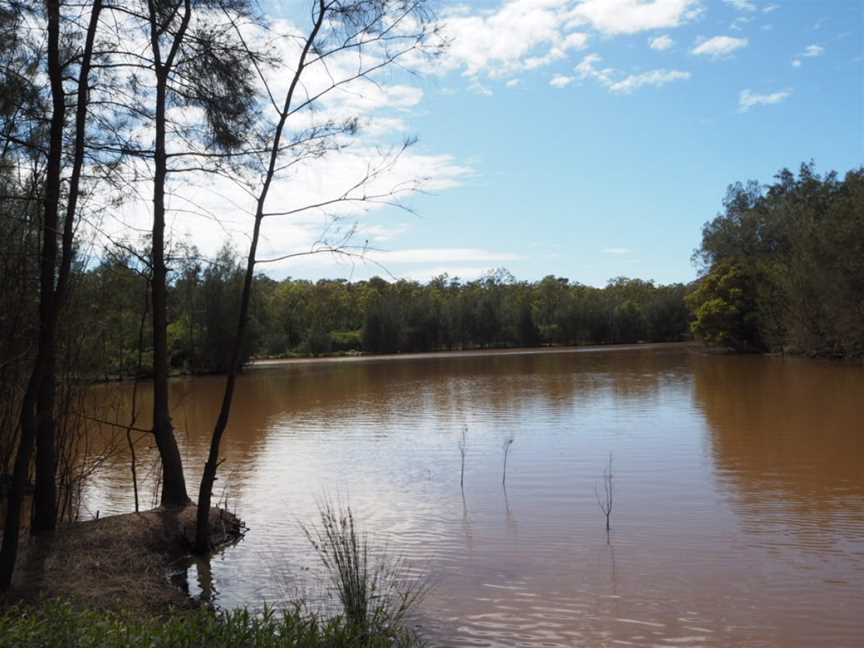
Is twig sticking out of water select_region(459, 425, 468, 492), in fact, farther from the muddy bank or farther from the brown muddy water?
the muddy bank

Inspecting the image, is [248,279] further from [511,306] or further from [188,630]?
[511,306]

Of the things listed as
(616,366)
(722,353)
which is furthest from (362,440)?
(722,353)

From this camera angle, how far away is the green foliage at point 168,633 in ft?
12.7

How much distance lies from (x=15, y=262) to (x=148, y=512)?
2.99m

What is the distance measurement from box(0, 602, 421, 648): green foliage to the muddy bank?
111 cm

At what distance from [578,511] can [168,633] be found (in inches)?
250

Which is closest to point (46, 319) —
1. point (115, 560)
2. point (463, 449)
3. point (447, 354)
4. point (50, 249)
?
point (50, 249)

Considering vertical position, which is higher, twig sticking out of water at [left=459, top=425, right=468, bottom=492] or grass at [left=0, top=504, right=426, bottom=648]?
grass at [left=0, top=504, right=426, bottom=648]

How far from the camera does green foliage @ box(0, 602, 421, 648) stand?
12.7ft

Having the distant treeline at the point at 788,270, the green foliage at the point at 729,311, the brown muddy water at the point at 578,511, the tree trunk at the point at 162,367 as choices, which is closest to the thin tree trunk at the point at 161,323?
the tree trunk at the point at 162,367

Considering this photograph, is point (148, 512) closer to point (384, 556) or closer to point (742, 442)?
point (384, 556)

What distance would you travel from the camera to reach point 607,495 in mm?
10336

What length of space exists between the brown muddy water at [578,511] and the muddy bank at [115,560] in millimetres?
417

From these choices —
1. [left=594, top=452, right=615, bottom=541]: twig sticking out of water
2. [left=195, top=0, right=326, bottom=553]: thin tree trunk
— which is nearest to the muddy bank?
[left=195, top=0, right=326, bottom=553]: thin tree trunk
